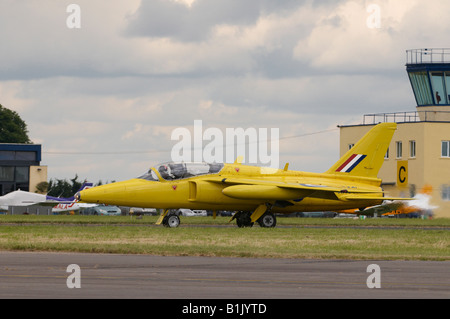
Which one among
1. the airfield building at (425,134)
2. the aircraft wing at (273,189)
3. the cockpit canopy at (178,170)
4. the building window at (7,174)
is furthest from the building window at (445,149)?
the building window at (7,174)

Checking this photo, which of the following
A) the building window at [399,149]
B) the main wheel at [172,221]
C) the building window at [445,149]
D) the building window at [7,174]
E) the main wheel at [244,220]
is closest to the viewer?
the main wheel at [172,221]

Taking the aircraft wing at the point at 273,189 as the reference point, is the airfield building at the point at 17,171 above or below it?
above

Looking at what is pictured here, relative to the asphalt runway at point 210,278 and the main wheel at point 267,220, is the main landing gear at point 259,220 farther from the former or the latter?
the asphalt runway at point 210,278

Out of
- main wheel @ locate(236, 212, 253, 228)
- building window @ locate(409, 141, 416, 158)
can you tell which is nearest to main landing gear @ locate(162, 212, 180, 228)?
main wheel @ locate(236, 212, 253, 228)

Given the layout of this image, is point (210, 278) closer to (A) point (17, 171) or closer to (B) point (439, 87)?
(B) point (439, 87)

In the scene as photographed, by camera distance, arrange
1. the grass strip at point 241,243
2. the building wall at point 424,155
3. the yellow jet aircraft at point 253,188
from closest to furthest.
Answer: the grass strip at point 241,243
the yellow jet aircraft at point 253,188
the building wall at point 424,155

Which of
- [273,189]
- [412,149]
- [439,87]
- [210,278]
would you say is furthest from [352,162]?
[439,87]

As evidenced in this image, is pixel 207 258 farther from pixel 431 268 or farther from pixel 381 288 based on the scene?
pixel 381 288

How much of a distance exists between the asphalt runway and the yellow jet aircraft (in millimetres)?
15247

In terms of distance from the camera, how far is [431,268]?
64.8ft

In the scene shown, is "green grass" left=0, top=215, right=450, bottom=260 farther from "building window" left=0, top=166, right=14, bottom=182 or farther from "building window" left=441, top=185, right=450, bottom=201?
"building window" left=0, top=166, right=14, bottom=182

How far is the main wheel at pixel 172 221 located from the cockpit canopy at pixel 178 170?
1670mm

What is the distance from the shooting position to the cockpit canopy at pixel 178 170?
124 feet

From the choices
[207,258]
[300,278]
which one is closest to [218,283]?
[300,278]
